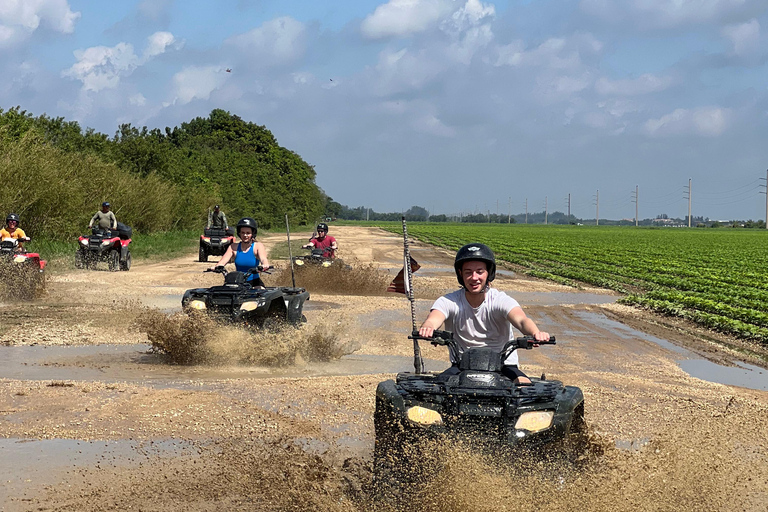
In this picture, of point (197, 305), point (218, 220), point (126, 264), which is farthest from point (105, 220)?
point (197, 305)

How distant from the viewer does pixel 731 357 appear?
13445 millimetres

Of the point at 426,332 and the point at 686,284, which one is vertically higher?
the point at 426,332

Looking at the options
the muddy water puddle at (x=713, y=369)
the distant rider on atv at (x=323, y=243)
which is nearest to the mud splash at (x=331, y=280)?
the distant rider on atv at (x=323, y=243)

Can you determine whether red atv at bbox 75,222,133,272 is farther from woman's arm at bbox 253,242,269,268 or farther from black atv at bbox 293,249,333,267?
woman's arm at bbox 253,242,269,268

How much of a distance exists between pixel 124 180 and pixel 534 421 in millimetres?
41404

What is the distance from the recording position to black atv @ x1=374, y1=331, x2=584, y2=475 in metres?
5.10

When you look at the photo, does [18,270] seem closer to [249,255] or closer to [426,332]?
[249,255]

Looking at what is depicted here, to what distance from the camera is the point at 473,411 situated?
5082mm

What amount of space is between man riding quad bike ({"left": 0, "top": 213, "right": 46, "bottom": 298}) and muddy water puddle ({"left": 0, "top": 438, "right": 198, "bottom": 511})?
10994 mm

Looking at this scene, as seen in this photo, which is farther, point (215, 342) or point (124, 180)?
point (124, 180)

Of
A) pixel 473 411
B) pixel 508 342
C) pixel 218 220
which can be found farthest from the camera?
pixel 218 220

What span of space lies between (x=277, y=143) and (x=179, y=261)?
291 feet

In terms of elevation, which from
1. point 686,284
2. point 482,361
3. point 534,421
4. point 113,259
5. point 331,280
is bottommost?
point 686,284

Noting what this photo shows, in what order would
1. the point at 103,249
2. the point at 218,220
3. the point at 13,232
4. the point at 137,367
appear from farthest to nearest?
the point at 218,220, the point at 103,249, the point at 13,232, the point at 137,367
